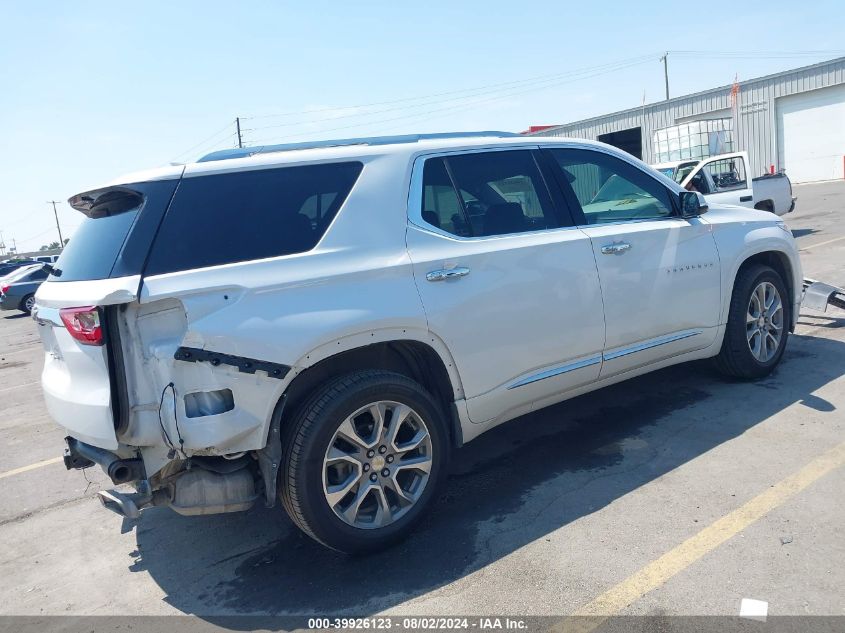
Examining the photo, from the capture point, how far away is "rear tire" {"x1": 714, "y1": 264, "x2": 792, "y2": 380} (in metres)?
4.94

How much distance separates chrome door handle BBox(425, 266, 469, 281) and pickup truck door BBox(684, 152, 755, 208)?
10099 millimetres

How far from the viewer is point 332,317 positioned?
10.2 ft

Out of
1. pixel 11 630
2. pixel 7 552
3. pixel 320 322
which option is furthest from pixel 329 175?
pixel 7 552

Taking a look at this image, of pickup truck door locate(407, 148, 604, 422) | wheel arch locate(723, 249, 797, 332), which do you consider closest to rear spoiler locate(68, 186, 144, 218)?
A: pickup truck door locate(407, 148, 604, 422)

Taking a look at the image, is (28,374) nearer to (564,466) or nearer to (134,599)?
(134,599)

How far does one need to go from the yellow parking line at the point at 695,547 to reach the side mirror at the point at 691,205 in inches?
70.2

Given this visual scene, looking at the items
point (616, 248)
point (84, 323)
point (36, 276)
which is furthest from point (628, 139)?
point (84, 323)

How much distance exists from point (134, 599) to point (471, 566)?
1658 mm

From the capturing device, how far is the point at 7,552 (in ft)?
12.8

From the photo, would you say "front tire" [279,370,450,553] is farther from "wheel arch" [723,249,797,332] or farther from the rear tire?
"wheel arch" [723,249,797,332]

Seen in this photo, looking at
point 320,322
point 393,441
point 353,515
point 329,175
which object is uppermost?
point 329,175

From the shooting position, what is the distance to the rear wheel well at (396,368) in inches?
127

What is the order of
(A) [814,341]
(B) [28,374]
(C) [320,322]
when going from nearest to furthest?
1. (C) [320,322]
2. (A) [814,341]
3. (B) [28,374]

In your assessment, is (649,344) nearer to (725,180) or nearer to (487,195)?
(487,195)
